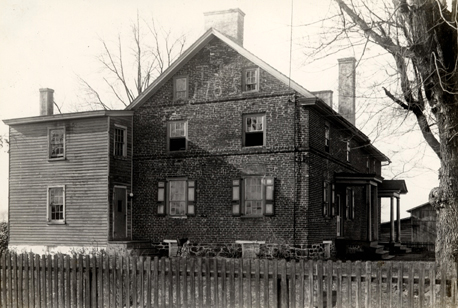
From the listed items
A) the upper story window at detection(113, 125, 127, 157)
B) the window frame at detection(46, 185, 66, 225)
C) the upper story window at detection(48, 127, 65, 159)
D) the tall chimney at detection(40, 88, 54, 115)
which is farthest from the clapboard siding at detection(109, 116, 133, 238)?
the tall chimney at detection(40, 88, 54, 115)

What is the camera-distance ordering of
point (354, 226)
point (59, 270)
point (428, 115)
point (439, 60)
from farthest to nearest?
point (354, 226) < point (428, 115) < point (59, 270) < point (439, 60)

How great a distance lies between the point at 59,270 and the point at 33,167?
610 inches

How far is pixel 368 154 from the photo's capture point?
34656 millimetres

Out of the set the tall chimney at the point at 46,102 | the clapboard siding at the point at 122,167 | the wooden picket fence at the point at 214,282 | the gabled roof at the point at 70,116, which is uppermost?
the tall chimney at the point at 46,102

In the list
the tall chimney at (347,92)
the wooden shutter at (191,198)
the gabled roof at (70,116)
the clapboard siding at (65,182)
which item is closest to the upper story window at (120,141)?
the gabled roof at (70,116)

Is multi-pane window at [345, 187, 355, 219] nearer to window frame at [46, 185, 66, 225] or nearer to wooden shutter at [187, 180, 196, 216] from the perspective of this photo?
wooden shutter at [187, 180, 196, 216]

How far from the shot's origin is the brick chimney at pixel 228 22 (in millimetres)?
24609

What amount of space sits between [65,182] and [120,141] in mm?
3056

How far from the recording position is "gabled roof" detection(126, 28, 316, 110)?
71.9 ft

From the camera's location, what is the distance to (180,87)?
24484 millimetres

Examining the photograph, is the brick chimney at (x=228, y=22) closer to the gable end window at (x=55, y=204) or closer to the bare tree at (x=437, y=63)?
→ the gable end window at (x=55, y=204)

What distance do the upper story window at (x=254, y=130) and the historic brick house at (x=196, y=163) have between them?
42 millimetres

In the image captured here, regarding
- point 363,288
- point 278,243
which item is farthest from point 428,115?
point 278,243

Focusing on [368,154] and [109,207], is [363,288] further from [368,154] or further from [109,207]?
[368,154]
